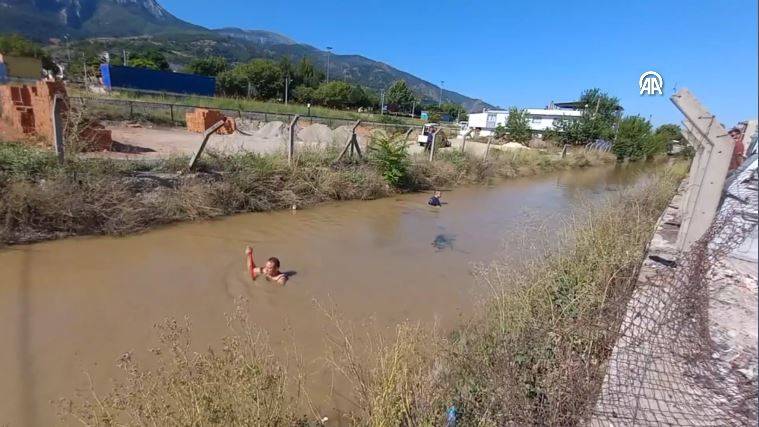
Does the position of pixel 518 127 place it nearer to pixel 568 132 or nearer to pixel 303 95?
pixel 568 132

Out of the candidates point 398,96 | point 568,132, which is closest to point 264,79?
point 398,96

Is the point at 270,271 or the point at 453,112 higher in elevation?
the point at 453,112

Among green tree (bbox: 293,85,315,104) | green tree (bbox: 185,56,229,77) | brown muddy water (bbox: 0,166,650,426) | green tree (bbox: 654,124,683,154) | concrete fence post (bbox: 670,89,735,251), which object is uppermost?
green tree (bbox: 185,56,229,77)

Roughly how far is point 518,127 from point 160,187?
31.4 metres

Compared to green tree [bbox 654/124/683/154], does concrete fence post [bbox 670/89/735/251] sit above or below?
below

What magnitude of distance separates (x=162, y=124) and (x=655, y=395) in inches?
943

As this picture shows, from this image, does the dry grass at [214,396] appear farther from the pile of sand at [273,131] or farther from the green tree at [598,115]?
the green tree at [598,115]

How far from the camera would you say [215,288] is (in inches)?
205

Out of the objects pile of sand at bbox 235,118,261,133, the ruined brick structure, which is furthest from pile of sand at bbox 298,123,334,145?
the ruined brick structure

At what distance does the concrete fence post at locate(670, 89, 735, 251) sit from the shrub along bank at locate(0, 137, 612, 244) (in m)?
7.38

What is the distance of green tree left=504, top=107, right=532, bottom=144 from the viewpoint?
3338 cm

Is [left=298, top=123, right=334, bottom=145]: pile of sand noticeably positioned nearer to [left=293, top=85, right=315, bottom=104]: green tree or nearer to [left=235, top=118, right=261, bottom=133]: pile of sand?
[left=235, top=118, right=261, bottom=133]: pile of sand

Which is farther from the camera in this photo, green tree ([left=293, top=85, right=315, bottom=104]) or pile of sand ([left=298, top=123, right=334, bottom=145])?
green tree ([left=293, top=85, right=315, bottom=104])

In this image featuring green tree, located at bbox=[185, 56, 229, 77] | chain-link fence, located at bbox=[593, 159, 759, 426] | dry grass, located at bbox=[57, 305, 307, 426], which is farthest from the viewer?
green tree, located at bbox=[185, 56, 229, 77]
